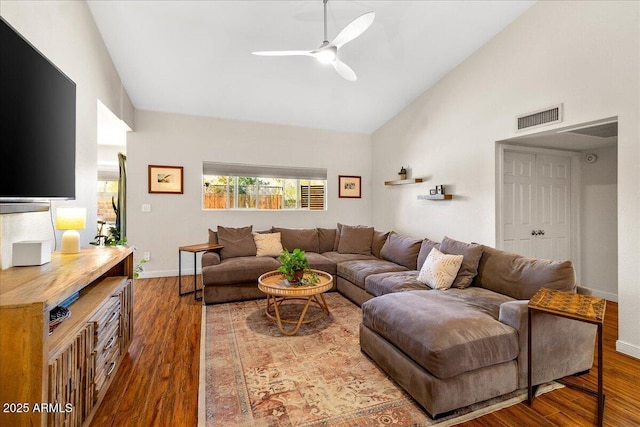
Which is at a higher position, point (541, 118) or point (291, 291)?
point (541, 118)

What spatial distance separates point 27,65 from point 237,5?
6.58 ft

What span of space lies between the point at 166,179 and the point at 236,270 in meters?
2.38

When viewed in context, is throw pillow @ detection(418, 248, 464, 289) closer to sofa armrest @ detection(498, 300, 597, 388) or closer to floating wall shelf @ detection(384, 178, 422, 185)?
sofa armrest @ detection(498, 300, 597, 388)

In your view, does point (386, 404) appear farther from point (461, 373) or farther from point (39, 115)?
point (39, 115)

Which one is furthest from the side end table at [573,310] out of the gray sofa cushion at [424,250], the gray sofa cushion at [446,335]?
the gray sofa cushion at [424,250]

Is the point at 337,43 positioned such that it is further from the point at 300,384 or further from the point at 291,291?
the point at 300,384

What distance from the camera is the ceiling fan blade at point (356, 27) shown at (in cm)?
235

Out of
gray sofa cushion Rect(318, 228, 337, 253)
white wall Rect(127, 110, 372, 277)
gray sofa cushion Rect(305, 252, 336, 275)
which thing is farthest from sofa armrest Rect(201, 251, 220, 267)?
gray sofa cushion Rect(318, 228, 337, 253)

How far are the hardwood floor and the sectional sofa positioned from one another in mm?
135

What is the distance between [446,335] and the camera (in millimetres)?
1712

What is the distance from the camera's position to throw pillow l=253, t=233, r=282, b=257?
4439 millimetres

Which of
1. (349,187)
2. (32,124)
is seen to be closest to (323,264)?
(349,187)

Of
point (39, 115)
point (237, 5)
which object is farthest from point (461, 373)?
point (237, 5)

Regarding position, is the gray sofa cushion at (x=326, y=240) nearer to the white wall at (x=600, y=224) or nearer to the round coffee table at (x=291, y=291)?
the round coffee table at (x=291, y=291)
